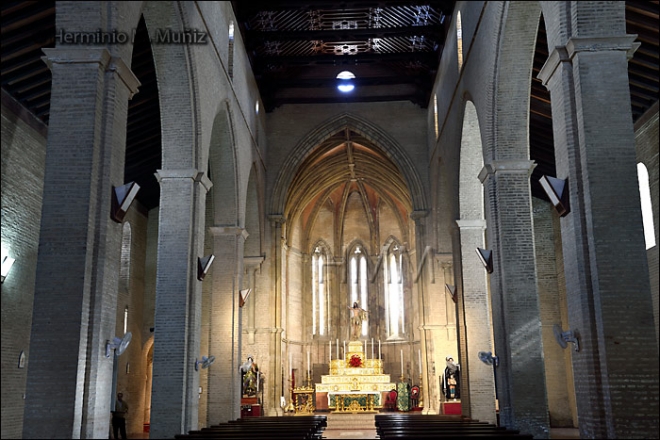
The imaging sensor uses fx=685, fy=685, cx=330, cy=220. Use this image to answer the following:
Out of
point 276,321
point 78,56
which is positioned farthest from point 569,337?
point 276,321

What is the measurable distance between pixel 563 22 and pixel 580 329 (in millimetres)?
3904

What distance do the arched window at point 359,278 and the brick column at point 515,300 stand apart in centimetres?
2139

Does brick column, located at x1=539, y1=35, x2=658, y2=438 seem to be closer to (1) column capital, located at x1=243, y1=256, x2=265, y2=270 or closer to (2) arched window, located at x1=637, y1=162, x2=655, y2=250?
(2) arched window, located at x1=637, y1=162, x2=655, y2=250

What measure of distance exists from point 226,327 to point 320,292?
690 inches

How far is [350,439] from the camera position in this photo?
53.1ft

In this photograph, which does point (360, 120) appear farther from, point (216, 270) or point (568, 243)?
point (568, 243)

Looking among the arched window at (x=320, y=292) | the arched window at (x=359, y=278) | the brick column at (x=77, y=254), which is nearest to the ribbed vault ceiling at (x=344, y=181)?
the arched window at (x=320, y=292)

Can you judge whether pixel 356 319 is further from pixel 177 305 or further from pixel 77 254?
pixel 77 254

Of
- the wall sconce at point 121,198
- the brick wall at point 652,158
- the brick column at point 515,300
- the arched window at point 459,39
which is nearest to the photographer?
the wall sconce at point 121,198

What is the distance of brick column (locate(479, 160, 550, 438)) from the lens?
11867mm

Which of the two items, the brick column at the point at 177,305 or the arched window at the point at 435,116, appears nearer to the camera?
the brick column at the point at 177,305

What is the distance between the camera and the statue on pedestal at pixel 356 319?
3056 centimetres

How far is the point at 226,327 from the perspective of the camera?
16641mm

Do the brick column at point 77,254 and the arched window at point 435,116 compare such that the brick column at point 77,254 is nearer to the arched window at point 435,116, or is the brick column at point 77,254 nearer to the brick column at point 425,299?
the arched window at point 435,116
